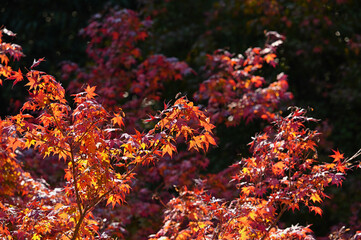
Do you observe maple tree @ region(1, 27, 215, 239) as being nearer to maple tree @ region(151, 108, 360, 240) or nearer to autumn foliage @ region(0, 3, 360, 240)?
autumn foliage @ region(0, 3, 360, 240)

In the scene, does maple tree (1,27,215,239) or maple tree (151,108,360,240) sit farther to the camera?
maple tree (151,108,360,240)

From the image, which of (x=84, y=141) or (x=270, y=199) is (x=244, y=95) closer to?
(x=270, y=199)

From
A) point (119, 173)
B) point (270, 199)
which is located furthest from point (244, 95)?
point (119, 173)

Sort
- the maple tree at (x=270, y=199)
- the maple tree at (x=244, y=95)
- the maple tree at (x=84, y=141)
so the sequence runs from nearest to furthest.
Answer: the maple tree at (x=84, y=141) → the maple tree at (x=270, y=199) → the maple tree at (x=244, y=95)

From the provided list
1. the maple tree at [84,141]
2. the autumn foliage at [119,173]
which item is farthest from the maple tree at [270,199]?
the maple tree at [84,141]

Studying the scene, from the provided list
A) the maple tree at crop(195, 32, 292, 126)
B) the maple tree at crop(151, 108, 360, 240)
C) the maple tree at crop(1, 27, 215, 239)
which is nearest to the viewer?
the maple tree at crop(1, 27, 215, 239)

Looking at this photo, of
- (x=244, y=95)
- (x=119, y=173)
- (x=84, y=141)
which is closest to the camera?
(x=84, y=141)

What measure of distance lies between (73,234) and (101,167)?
566 mm

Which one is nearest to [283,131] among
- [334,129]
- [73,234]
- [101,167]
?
[101,167]

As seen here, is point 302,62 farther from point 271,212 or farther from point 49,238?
point 49,238

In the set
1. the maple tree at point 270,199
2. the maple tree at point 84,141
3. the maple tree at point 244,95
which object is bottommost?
the maple tree at point 244,95

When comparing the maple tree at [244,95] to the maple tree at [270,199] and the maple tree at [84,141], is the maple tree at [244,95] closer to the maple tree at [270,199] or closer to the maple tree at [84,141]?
the maple tree at [270,199]

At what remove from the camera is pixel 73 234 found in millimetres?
3400

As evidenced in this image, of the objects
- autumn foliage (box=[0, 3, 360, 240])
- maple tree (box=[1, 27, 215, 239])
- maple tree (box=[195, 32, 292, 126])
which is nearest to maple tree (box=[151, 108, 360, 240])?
autumn foliage (box=[0, 3, 360, 240])
